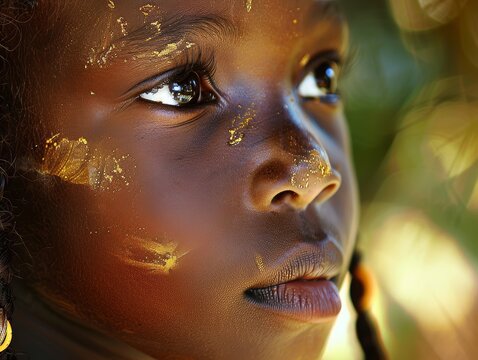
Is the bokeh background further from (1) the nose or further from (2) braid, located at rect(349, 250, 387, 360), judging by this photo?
(1) the nose

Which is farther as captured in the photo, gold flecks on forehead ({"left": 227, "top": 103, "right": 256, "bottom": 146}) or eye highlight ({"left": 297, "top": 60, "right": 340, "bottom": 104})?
eye highlight ({"left": 297, "top": 60, "right": 340, "bottom": 104})

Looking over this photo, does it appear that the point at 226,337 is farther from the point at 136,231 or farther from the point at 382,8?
the point at 382,8

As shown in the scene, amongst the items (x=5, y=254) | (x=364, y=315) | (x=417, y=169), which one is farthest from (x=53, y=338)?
(x=417, y=169)

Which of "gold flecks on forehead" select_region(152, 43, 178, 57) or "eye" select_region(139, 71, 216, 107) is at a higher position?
"gold flecks on forehead" select_region(152, 43, 178, 57)

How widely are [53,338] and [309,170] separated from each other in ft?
1.14

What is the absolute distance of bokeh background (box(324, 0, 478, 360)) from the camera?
139 cm

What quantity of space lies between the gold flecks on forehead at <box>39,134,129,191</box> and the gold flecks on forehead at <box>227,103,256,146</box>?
0.11 m

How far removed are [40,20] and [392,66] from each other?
0.88 metres

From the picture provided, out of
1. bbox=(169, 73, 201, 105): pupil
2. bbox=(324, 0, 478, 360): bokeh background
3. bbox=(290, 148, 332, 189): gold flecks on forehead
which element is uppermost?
bbox=(169, 73, 201, 105): pupil

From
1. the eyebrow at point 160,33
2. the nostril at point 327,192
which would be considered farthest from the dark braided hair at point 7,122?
the nostril at point 327,192

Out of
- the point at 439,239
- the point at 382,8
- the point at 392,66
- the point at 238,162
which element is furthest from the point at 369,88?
the point at 238,162

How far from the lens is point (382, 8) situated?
5.02ft

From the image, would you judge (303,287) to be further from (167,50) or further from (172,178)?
(167,50)

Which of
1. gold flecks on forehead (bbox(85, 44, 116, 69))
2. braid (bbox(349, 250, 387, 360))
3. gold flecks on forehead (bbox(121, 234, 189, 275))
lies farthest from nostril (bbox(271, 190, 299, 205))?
braid (bbox(349, 250, 387, 360))
